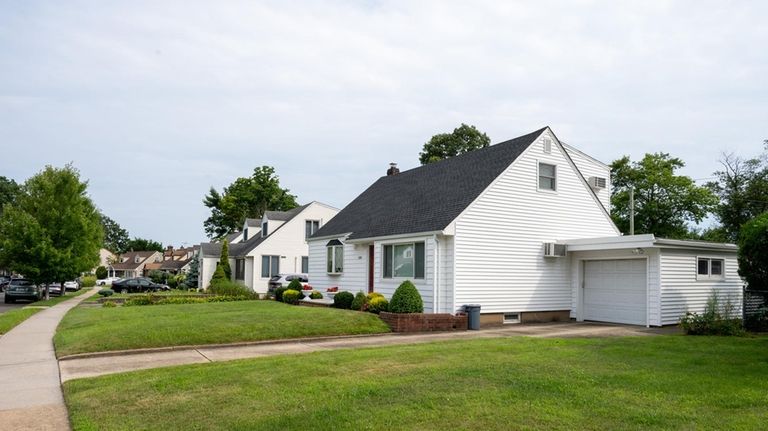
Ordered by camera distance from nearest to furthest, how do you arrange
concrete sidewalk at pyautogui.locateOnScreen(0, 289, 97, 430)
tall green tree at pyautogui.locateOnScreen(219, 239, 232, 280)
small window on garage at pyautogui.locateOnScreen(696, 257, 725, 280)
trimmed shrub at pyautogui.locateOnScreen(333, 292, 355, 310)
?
1. concrete sidewalk at pyautogui.locateOnScreen(0, 289, 97, 430)
2. small window on garage at pyautogui.locateOnScreen(696, 257, 725, 280)
3. trimmed shrub at pyautogui.locateOnScreen(333, 292, 355, 310)
4. tall green tree at pyautogui.locateOnScreen(219, 239, 232, 280)

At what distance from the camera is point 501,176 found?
19.5m

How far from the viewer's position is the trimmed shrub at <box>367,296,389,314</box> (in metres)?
18.6

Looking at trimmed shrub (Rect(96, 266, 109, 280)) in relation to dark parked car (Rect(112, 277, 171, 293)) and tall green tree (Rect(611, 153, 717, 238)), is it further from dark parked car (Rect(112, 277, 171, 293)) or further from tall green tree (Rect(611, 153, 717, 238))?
tall green tree (Rect(611, 153, 717, 238))

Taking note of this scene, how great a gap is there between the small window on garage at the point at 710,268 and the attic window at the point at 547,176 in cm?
532

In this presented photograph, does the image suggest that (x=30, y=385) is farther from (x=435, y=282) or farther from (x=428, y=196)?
(x=428, y=196)

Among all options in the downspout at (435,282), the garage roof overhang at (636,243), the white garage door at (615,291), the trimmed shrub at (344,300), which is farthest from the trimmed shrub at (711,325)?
Result: the trimmed shrub at (344,300)

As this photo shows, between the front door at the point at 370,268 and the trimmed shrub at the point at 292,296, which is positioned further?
the trimmed shrub at the point at 292,296

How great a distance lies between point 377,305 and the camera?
18.7 metres

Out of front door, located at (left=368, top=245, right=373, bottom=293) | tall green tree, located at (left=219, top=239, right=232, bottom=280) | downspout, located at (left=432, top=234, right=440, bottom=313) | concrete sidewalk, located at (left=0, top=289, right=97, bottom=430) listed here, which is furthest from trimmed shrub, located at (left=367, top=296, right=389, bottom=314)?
tall green tree, located at (left=219, top=239, right=232, bottom=280)

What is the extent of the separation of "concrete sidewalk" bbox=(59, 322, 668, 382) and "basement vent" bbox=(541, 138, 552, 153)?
6349 millimetres

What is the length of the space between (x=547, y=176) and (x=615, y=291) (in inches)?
181

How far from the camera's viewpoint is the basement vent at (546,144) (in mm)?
20734

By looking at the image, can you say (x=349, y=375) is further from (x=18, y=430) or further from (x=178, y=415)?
(x=18, y=430)

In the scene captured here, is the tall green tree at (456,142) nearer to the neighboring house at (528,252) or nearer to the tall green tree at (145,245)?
the neighboring house at (528,252)
